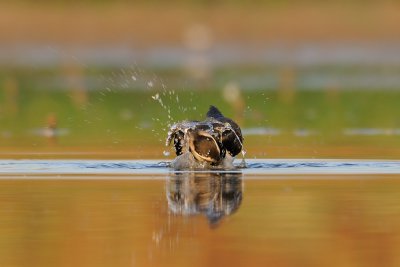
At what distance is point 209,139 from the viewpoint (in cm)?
1585

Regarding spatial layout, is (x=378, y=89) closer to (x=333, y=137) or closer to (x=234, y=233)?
(x=333, y=137)

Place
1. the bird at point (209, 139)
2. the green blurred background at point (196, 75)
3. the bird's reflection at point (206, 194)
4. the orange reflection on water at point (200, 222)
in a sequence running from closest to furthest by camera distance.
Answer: the orange reflection on water at point (200, 222)
the bird's reflection at point (206, 194)
the bird at point (209, 139)
the green blurred background at point (196, 75)

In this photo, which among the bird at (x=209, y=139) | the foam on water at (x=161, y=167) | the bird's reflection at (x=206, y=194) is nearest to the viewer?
the bird's reflection at (x=206, y=194)

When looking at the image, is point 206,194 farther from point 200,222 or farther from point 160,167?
point 160,167

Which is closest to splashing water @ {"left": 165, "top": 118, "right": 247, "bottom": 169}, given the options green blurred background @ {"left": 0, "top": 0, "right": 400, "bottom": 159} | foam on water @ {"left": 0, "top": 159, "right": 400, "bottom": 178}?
foam on water @ {"left": 0, "top": 159, "right": 400, "bottom": 178}

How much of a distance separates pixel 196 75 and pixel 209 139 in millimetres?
21664

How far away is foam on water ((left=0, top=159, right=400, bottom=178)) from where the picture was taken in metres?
16.0

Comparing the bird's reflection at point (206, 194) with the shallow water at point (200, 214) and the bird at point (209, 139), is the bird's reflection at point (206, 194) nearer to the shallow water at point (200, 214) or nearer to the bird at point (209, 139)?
the shallow water at point (200, 214)

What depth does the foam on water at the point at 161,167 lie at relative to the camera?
16031 mm

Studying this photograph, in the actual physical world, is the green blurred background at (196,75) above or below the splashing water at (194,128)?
above

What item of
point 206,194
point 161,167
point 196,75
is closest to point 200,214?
point 206,194

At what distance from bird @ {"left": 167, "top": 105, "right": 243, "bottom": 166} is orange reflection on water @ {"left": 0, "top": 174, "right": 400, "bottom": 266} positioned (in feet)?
1.25

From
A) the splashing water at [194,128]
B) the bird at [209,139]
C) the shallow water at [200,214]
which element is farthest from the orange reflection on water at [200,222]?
the splashing water at [194,128]

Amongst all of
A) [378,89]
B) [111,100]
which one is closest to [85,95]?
[111,100]
